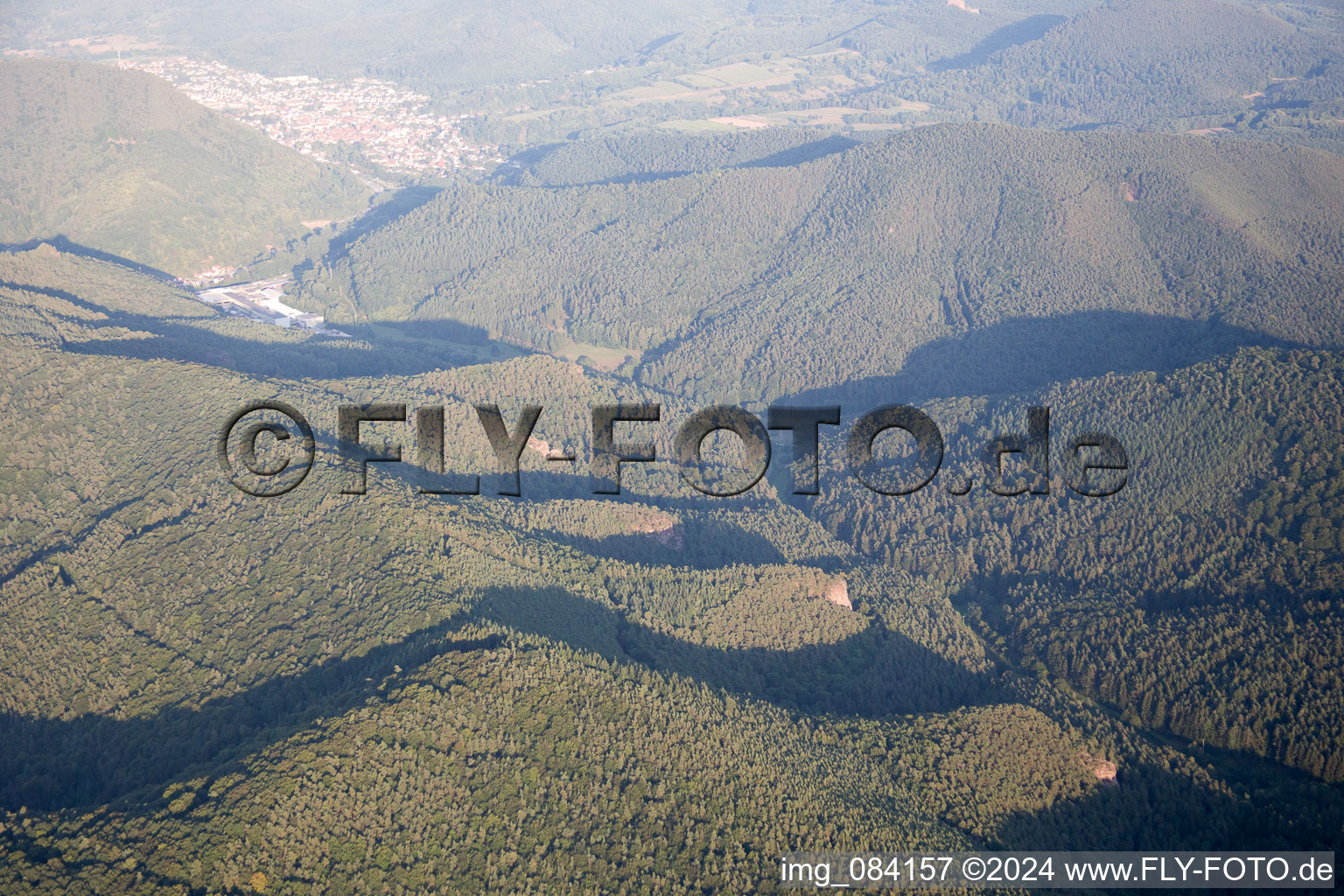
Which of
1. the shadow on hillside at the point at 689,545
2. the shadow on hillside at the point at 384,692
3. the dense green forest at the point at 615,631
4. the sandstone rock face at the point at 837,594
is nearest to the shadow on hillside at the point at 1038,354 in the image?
the dense green forest at the point at 615,631

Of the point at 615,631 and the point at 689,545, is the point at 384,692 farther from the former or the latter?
the point at 689,545

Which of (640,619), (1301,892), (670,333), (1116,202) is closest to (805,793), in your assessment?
(640,619)

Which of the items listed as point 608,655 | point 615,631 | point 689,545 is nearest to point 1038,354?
point 689,545

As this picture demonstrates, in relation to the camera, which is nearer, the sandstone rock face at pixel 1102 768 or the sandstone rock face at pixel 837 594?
the sandstone rock face at pixel 1102 768

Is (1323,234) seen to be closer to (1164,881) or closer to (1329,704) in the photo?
(1329,704)

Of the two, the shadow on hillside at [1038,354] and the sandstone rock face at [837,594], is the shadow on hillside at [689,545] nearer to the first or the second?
the sandstone rock face at [837,594]

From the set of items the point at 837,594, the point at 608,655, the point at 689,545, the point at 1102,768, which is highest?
the point at 689,545
